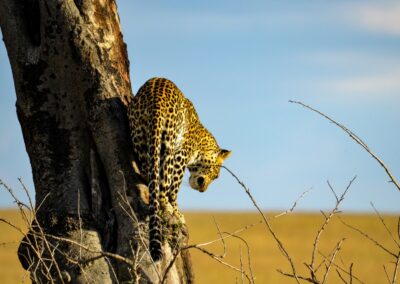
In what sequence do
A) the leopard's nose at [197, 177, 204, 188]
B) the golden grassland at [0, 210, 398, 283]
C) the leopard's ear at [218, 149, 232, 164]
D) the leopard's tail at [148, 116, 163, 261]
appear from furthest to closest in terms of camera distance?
the golden grassland at [0, 210, 398, 283] < the leopard's ear at [218, 149, 232, 164] < the leopard's nose at [197, 177, 204, 188] < the leopard's tail at [148, 116, 163, 261]

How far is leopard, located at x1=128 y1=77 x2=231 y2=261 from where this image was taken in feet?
21.6

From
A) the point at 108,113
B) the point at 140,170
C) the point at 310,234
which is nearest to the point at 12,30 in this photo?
the point at 108,113

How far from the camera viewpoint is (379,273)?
28906mm

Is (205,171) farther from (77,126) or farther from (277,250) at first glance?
(277,250)

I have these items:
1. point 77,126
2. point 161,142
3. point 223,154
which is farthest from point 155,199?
point 223,154

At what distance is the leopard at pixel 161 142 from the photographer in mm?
6570

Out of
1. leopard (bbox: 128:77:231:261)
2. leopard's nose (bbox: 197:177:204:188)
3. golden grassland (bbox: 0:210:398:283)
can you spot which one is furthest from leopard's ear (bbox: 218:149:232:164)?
Answer: golden grassland (bbox: 0:210:398:283)

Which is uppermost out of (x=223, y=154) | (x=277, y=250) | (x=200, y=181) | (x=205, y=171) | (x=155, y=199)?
(x=223, y=154)

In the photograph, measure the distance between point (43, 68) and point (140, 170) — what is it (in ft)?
3.73

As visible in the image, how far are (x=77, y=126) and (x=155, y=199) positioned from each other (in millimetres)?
907

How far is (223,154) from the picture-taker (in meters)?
9.40

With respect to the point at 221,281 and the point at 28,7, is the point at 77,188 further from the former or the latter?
the point at 221,281

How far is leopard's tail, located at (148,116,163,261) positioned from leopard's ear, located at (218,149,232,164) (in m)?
2.34

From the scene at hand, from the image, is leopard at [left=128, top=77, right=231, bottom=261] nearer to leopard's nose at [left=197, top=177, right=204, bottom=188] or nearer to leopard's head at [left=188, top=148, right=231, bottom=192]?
leopard's head at [left=188, top=148, right=231, bottom=192]
